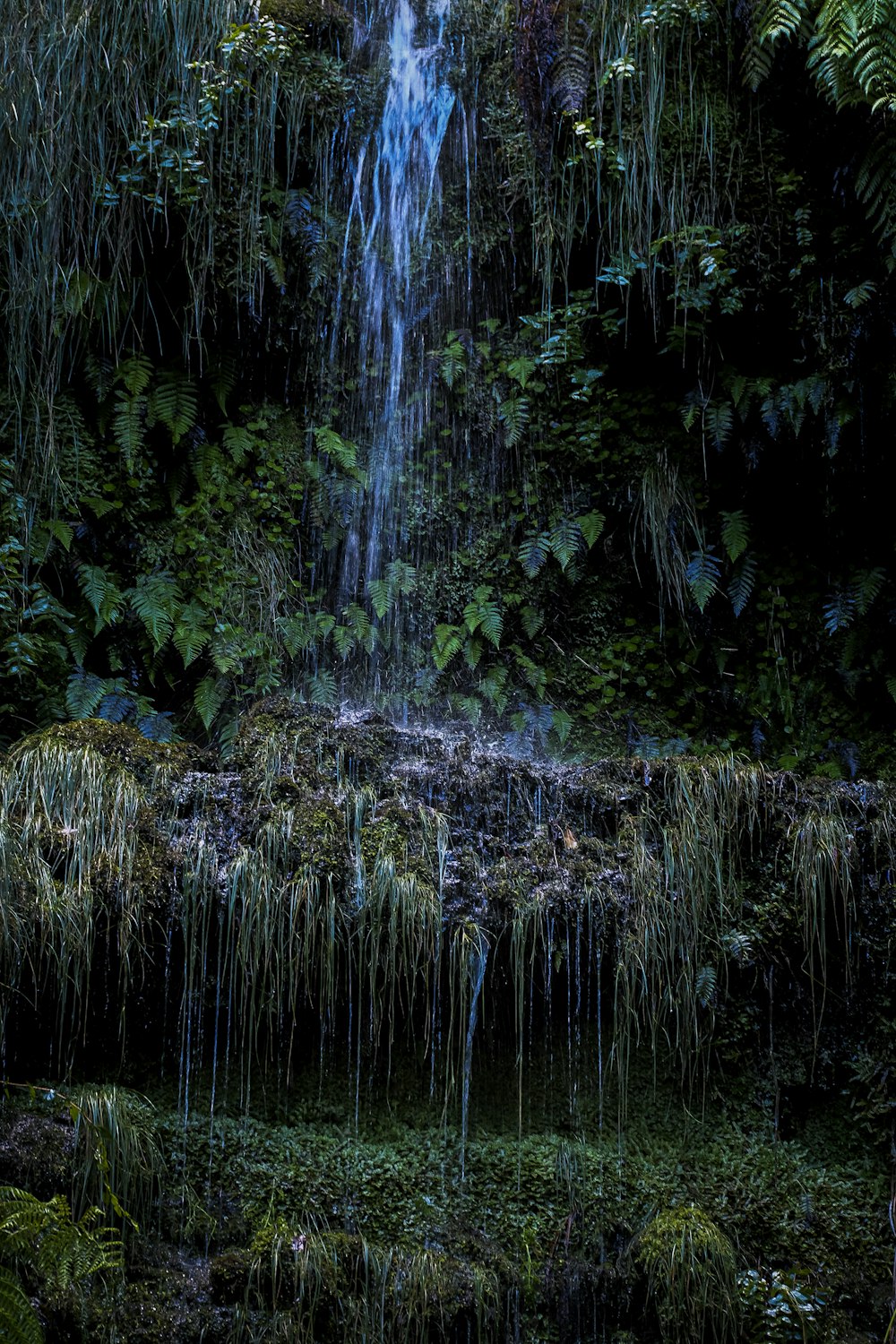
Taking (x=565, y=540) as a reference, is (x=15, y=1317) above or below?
below

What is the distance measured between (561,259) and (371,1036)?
5.04 m

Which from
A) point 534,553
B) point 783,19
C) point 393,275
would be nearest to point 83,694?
point 534,553

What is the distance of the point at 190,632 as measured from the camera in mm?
6602

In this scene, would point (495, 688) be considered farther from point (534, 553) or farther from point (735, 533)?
point (735, 533)

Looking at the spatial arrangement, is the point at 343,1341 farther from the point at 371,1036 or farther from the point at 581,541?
the point at 581,541

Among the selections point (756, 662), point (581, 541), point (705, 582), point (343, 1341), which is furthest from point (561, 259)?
point (343, 1341)

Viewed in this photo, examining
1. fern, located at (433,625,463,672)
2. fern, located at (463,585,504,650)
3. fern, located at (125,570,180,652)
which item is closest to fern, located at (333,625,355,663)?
fern, located at (433,625,463,672)

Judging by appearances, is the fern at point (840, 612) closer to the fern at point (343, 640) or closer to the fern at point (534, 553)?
the fern at point (534, 553)

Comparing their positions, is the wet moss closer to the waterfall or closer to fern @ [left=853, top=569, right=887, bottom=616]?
the waterfall

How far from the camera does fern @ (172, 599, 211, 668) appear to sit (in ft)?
21.5

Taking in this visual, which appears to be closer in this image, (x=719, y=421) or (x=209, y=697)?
(x=209, y=697)

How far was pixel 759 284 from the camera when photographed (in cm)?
664

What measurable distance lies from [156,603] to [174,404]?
4.26ft

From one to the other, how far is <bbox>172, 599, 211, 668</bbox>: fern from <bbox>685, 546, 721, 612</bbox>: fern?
2.97 metres
